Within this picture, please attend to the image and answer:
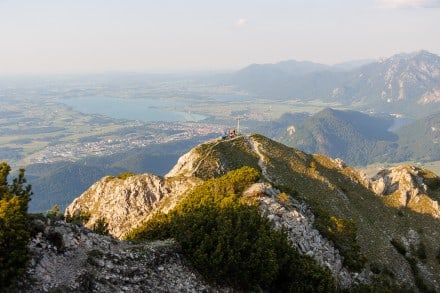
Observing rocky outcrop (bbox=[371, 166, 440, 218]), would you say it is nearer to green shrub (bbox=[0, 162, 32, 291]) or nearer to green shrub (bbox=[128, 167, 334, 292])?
green shrub (bbox=[128, 167, 334, 292])

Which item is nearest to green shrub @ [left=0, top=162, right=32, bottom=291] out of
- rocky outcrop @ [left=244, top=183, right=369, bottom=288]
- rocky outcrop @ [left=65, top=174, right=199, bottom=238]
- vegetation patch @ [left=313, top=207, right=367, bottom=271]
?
rocky outcrop @ [left=244, top=183, right=369, bottom=288]

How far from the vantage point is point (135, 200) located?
60938 millimetres

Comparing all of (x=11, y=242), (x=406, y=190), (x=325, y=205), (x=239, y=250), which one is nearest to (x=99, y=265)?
(x=11, y=242)

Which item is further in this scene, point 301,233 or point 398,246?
point 398,246

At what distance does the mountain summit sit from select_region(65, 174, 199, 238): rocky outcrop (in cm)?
15

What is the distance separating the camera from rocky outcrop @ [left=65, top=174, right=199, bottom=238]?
57938 mm

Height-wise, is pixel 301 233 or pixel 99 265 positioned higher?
pixel 99 265

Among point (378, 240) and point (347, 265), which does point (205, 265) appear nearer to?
point (347, 265)

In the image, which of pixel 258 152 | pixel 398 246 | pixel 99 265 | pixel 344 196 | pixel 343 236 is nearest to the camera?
pixel 99 265

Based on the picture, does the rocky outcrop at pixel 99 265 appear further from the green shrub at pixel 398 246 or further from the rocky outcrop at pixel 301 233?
the green shrub at pixel 398 246

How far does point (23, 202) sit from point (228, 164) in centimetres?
5337

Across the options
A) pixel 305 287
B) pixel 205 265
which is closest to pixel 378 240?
pixel 305 287

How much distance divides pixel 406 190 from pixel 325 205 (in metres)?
25.4

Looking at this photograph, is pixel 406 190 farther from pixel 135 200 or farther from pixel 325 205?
pixel 135 200
